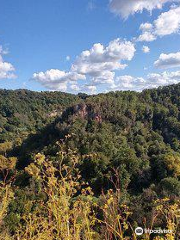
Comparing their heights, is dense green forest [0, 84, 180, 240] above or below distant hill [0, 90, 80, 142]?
below

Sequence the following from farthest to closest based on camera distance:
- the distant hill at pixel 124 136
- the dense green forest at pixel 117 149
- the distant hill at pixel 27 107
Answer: the distant hill at pixel 27 107, the distant hill at pixel 124 136, the dense green forest at pixel 117 149

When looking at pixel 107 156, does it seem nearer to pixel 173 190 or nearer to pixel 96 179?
pixel 96 179

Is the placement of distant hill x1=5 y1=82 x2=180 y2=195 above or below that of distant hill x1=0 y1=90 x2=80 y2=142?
below

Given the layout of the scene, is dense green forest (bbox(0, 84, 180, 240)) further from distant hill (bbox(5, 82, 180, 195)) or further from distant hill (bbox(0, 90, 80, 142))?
distant hill (bbox(0, 90, 80, 142))

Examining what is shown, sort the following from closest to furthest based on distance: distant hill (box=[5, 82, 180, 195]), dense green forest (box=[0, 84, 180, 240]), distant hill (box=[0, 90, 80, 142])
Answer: dense green forest (box=[0, 84, 180, 240])
distant hill (box=[5, 82, 180, 195])
distant hill (box=[0, 90, 80, 142])

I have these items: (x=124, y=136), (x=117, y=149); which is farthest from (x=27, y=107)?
(x=117, y=149)

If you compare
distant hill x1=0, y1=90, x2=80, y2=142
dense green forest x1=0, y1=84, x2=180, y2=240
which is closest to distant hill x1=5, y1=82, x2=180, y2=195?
dense green forest x1=0, y1=84, x2=180, y2=240

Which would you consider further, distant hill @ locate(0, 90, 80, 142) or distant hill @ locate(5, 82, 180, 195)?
distant hill @ locate(0, 90, 80, 142)

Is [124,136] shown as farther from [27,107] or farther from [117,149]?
[27,107]

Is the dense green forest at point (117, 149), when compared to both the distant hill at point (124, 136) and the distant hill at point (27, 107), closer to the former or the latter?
the distant hill at point (124, 136)

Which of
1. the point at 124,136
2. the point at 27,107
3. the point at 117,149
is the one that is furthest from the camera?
the point at 27,107

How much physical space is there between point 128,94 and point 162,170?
36158 millimetres

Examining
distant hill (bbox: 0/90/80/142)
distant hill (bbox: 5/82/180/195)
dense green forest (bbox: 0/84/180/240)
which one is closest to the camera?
dense green forest (bbox: 0/84/180/240)

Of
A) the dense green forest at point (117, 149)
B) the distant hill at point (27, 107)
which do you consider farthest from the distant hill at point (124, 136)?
the distant hill at point (27, 107)
